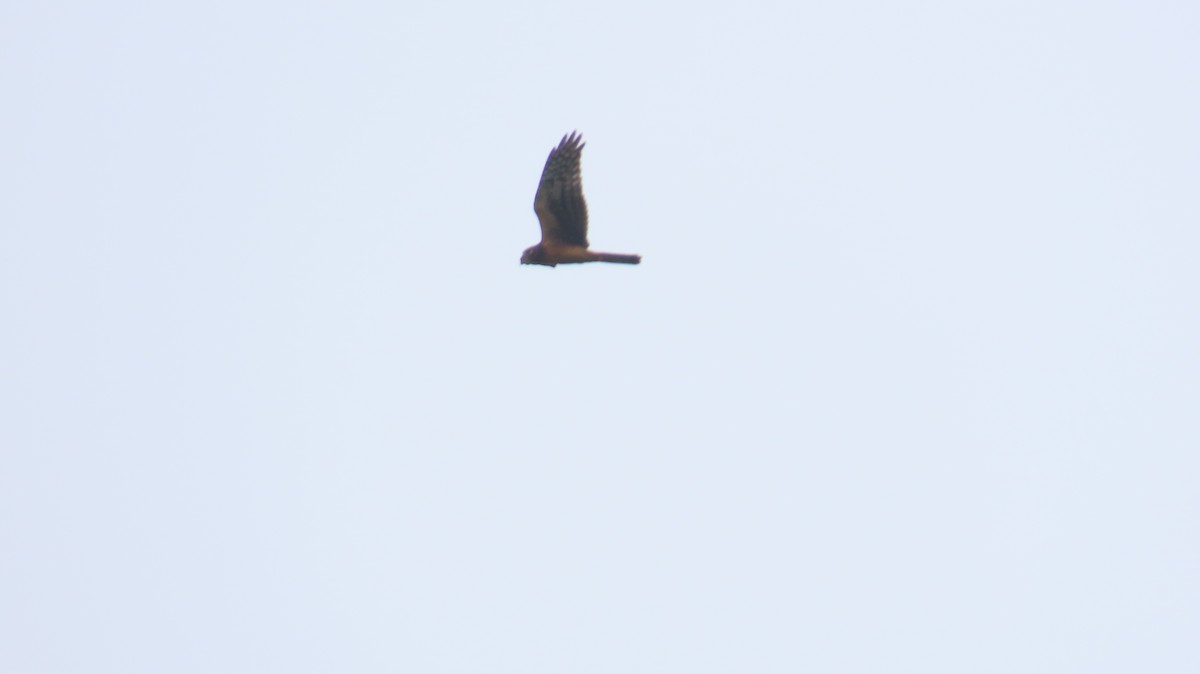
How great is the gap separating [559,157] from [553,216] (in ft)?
3.13

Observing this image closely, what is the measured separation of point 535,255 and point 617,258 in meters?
1.28

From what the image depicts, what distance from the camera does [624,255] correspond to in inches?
1231

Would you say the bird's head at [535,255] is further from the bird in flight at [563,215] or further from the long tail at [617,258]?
the long tail at [617,258]

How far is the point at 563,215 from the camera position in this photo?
31.4 meters

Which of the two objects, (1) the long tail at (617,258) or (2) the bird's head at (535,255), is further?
(2) the bird's head at (535,255)

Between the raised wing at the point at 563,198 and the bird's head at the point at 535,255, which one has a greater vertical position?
the raised wing at the point at 563,198

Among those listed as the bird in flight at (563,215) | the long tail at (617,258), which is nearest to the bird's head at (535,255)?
the bird in flight at (563,215)

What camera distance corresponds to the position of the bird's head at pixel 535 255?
3194 cm

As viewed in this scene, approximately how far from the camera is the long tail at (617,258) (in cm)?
3127

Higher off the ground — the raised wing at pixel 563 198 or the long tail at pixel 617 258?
the raised wing at pixel 563 198

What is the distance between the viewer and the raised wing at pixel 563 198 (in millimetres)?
30922

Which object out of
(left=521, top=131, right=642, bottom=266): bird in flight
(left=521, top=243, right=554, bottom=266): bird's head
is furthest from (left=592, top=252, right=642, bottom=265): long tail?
(left=521, top=243, right=554, bottom=266): bird's head

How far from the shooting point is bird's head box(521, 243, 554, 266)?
105ft

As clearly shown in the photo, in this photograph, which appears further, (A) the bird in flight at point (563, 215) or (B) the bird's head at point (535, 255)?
(B) the bird's head at point (535, 255)
